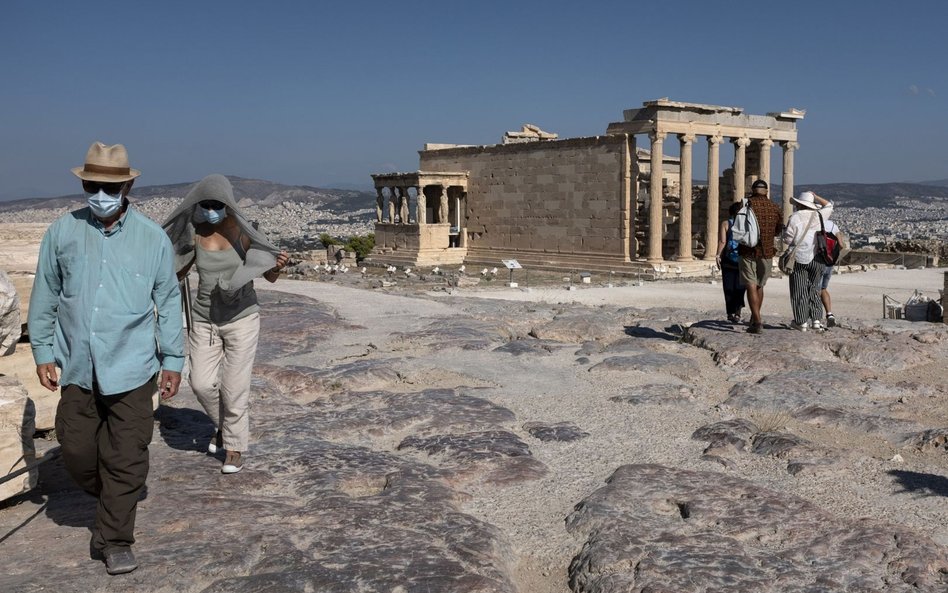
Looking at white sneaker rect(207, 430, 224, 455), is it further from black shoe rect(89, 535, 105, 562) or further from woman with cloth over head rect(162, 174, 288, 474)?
black shoe rect(89, 535, 105, 562)

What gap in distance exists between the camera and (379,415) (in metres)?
7.32

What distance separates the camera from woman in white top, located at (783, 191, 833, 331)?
1052 cm

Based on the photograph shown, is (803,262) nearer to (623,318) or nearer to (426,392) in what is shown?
(623,318)

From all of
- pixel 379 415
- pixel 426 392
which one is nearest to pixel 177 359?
pixel 379 415

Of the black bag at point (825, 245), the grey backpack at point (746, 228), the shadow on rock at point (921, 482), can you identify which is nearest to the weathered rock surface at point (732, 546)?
the shadow on rock at point (921, 482)

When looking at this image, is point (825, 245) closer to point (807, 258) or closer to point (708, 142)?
point (807, 258)

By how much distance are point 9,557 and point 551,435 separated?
379cm

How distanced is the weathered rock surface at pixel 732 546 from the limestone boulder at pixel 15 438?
295 centimetres

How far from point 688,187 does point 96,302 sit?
1005 inches

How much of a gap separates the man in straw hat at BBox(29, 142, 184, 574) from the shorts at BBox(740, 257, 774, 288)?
24.8 feet

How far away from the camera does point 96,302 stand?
4320mm

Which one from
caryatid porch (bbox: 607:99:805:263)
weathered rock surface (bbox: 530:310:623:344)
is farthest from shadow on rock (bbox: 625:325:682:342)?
caryatid porch (bbox: 607:99:805:263)

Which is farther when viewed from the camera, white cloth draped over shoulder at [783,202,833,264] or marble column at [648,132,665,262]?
marble column at [648,132,665,262]

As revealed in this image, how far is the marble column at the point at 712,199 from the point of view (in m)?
28.4
